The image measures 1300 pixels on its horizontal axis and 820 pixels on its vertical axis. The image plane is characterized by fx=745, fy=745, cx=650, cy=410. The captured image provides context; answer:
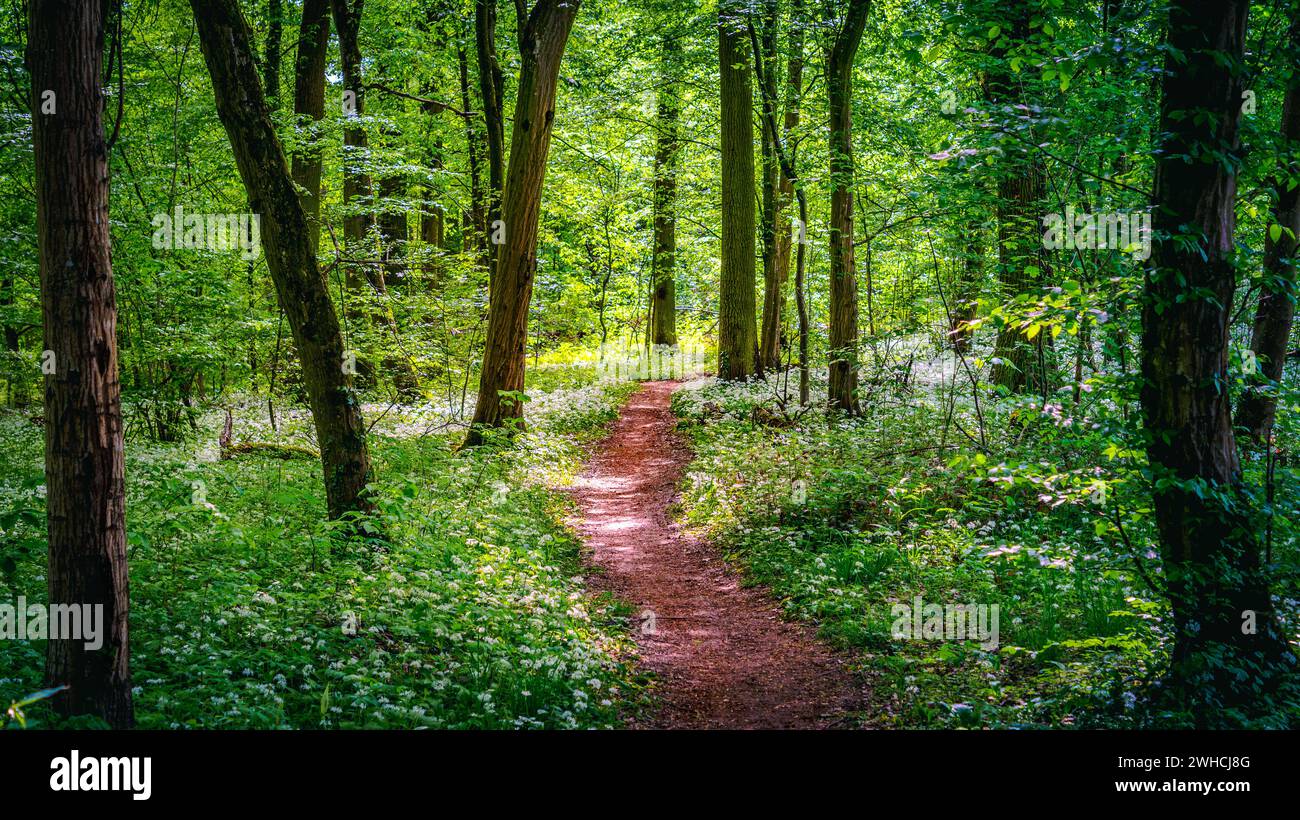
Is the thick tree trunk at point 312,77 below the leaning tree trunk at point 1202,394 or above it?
above

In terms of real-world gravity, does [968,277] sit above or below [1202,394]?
above

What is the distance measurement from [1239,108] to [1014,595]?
4162 millimetres

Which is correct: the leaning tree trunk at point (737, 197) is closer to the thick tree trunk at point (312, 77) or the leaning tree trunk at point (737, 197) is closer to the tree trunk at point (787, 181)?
the tree trunk at point (787, 181)

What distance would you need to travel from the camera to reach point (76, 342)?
3795 millimetres

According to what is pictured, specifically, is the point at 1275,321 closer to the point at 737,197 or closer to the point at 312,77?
the point at 737,197

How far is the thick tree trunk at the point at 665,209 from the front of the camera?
862 inches

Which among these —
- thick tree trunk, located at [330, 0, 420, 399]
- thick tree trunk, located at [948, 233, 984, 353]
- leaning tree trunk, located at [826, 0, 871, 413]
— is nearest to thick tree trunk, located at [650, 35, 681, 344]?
leaning tree trunk, located at [826, 0, 871, 413]

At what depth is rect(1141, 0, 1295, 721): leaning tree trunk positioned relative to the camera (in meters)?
4.43

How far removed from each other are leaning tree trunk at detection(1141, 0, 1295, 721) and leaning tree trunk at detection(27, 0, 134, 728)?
592 cm

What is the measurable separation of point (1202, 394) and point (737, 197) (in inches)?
584

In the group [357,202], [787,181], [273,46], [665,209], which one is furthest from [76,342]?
[665,209]

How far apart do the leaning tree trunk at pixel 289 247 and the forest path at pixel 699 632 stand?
10.2ft

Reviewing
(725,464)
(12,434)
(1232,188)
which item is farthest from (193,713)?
(12,434)

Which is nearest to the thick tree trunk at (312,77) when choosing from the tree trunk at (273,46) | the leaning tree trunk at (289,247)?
the tree trunk at (273,46)
